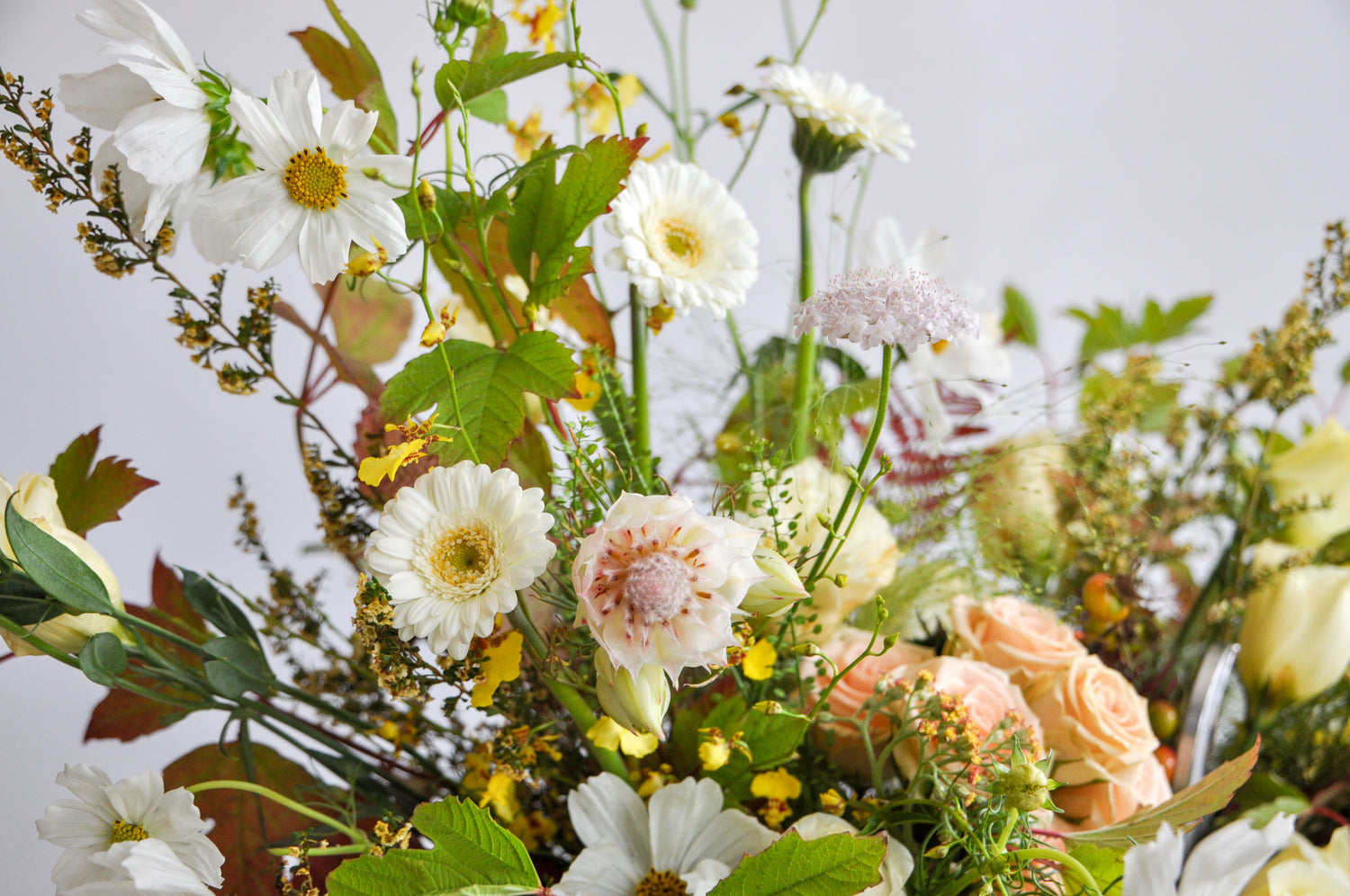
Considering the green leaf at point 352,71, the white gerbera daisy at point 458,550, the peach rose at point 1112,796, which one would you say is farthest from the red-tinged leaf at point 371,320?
the peach rose at point 1112,796

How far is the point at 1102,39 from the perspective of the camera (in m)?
1.09

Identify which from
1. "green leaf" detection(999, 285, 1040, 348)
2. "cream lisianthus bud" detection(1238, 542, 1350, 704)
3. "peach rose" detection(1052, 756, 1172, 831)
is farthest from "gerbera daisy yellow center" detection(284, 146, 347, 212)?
"green leaf" detection(999, 285, 1040, 348)

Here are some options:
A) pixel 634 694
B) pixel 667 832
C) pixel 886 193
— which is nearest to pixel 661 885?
pixel 667 832

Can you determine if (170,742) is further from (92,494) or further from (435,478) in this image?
(435,478)

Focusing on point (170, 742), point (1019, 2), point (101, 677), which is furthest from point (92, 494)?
point (1019, 2)

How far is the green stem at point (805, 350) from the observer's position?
0.49 metres

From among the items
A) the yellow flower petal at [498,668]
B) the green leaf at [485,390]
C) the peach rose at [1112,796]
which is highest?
the green leaf at [485,390]

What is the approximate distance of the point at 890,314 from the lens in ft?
1.09

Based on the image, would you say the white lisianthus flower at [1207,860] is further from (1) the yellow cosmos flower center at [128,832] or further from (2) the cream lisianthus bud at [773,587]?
(1) the yellow cosmos flower center at [128,832]

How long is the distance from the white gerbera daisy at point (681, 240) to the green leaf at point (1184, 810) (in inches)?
10.9

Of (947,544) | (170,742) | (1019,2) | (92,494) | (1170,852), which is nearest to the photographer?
(1170,852)

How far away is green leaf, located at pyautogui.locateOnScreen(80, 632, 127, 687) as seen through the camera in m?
0.34

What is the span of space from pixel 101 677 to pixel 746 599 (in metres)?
0.24

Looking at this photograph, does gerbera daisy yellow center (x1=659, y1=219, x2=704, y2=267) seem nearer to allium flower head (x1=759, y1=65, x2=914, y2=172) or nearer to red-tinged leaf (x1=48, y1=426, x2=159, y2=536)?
allium flower head (x1=759, y1=65, x2=914, y2=172)
